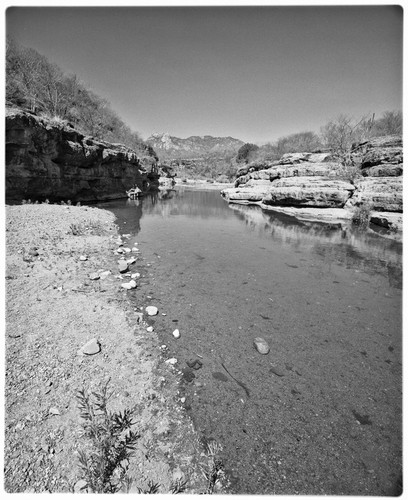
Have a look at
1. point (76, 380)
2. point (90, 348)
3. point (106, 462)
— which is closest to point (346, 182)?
point (90, 348)

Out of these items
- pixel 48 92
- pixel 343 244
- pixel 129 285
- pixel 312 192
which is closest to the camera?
pixel 129 285

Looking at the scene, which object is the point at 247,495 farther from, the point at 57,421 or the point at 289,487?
the point at 57,421

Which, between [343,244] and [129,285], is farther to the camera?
[343,244]

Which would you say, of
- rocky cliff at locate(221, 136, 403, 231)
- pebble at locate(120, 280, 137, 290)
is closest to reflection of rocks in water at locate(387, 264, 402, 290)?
rocky cliff at locate(221, 136, 403, 231)

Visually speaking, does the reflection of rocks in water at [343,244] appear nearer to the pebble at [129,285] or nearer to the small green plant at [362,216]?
the small green plant at [362,216]

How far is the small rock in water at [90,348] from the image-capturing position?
2086 millimetres

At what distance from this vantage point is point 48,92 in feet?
45.6

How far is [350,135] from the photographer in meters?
16.8

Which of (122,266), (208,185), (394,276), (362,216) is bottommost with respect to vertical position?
(394,276)

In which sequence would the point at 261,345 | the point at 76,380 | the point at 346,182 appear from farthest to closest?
the point at 346,182 < the point at 261,345 < the point at 76,380

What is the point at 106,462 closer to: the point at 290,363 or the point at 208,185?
the point at 290,363

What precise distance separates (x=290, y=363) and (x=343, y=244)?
6.13 metres

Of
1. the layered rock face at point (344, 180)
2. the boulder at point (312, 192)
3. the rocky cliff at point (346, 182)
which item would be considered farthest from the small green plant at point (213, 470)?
the boulder at point (312, 192)

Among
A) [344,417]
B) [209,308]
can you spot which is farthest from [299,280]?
[344,417]
